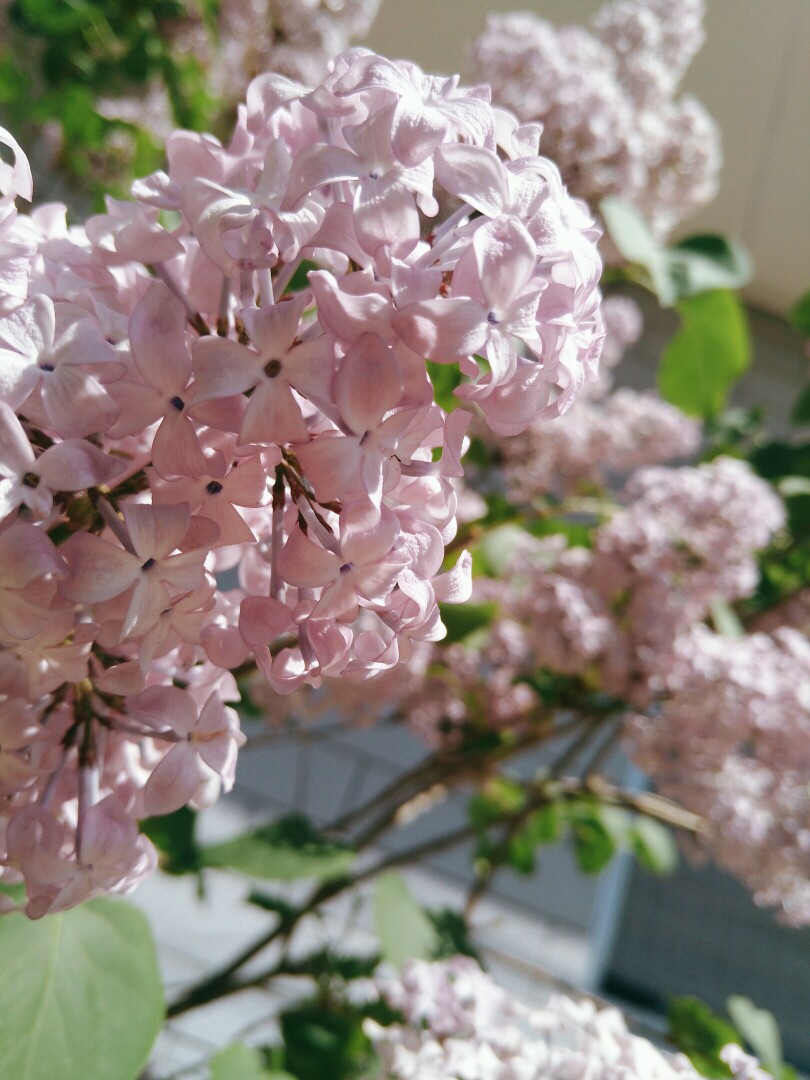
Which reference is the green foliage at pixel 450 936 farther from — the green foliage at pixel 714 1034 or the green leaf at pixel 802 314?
the green leaf at pixel 802 314

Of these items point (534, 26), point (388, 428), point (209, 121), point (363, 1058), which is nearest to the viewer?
point (388, 428)

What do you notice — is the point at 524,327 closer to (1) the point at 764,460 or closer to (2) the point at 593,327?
(2) the point at 593,327

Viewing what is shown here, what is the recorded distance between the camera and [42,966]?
25cm

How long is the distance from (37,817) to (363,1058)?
0.33 m

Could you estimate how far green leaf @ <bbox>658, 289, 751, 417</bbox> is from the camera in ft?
1.98

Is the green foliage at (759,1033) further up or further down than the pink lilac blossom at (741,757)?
further down

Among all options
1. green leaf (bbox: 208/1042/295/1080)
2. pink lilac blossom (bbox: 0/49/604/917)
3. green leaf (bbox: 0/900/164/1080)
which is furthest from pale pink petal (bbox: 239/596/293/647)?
green leaf (bbox: 208/1042/295/1080)

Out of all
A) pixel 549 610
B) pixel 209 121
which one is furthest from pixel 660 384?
pixel 209 121

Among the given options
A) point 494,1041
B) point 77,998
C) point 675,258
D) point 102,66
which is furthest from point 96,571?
point 102,66

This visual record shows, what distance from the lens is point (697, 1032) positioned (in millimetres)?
516

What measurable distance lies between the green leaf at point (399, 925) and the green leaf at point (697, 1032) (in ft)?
0.49

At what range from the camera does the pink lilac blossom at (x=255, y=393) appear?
0.50ft

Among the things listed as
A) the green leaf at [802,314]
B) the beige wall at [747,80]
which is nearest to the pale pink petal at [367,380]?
the green leaf at [802,314]

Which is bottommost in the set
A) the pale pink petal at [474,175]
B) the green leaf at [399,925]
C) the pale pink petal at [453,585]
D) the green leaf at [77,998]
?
the green leaf at [399,925]
